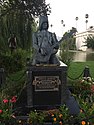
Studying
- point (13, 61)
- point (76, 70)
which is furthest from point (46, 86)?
point (76, 70)

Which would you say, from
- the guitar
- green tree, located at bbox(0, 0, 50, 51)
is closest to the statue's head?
the guitar

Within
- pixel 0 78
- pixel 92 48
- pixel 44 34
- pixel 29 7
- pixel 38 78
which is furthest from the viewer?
pixel 92 48

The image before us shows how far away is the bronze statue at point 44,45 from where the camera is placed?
23.3 feet

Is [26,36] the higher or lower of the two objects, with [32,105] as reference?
higher

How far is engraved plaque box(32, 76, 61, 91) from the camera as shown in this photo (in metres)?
6.65

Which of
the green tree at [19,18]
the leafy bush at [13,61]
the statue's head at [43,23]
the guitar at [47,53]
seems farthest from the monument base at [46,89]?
the green tree at [19,18]

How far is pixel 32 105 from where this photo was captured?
6801 millimetres

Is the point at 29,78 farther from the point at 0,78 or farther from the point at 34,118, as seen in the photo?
the point at 0,78

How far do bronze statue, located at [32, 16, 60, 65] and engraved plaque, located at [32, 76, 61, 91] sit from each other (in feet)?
1.88

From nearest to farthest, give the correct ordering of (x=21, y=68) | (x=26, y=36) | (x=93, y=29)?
(x=21, y=68) < (x=26, y=36) < (x=93, y=29)

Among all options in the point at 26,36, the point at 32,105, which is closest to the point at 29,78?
the point at 32,105

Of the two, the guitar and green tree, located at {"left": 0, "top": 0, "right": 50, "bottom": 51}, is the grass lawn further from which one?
the guitar

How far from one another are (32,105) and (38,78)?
73 centimetres

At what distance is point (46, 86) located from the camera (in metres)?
6.67
